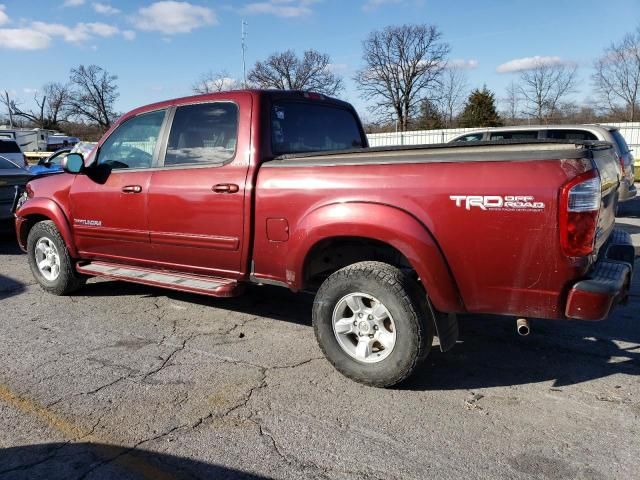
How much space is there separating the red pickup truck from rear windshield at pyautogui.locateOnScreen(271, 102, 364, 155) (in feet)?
0.05

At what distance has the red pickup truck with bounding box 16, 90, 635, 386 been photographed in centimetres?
296

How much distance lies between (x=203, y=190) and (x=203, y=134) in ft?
1.77

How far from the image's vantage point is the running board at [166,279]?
169 inches

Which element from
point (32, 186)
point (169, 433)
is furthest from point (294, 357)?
point (32, 186)

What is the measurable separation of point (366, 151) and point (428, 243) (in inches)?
30.1

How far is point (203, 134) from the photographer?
4.53 m

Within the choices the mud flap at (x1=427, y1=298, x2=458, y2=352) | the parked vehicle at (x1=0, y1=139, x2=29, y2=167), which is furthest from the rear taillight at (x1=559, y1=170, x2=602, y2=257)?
the parked vehicle at (x1=0, y1=139, x2=29, y2=167)

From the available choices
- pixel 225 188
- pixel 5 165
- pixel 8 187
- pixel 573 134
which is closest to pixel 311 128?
pixel 225 188

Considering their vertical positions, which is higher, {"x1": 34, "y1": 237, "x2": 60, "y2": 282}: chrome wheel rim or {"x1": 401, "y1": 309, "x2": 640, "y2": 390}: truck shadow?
{"x1": 34, "y1": 237, "x2": 60, "y2": 282}: chrome wheel rim

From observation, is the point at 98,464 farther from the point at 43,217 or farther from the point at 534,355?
the point at 43,217

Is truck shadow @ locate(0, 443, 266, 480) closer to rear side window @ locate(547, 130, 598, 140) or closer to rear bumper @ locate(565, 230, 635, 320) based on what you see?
rear bumper @ locate(565, 230, 635, 320)

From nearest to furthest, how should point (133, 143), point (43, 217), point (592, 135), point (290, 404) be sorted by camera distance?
point (290, 404) → point (133, 143) → point (43, 217) → point (592, 135)

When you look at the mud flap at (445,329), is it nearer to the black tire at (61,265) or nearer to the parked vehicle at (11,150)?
the black tire at (61,265)

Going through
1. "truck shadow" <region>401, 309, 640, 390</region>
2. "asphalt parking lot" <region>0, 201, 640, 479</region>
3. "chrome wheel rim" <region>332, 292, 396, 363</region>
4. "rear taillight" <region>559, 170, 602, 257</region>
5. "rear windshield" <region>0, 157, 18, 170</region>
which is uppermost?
"rear windshield" <region>0, 157, 18, 170</region>
